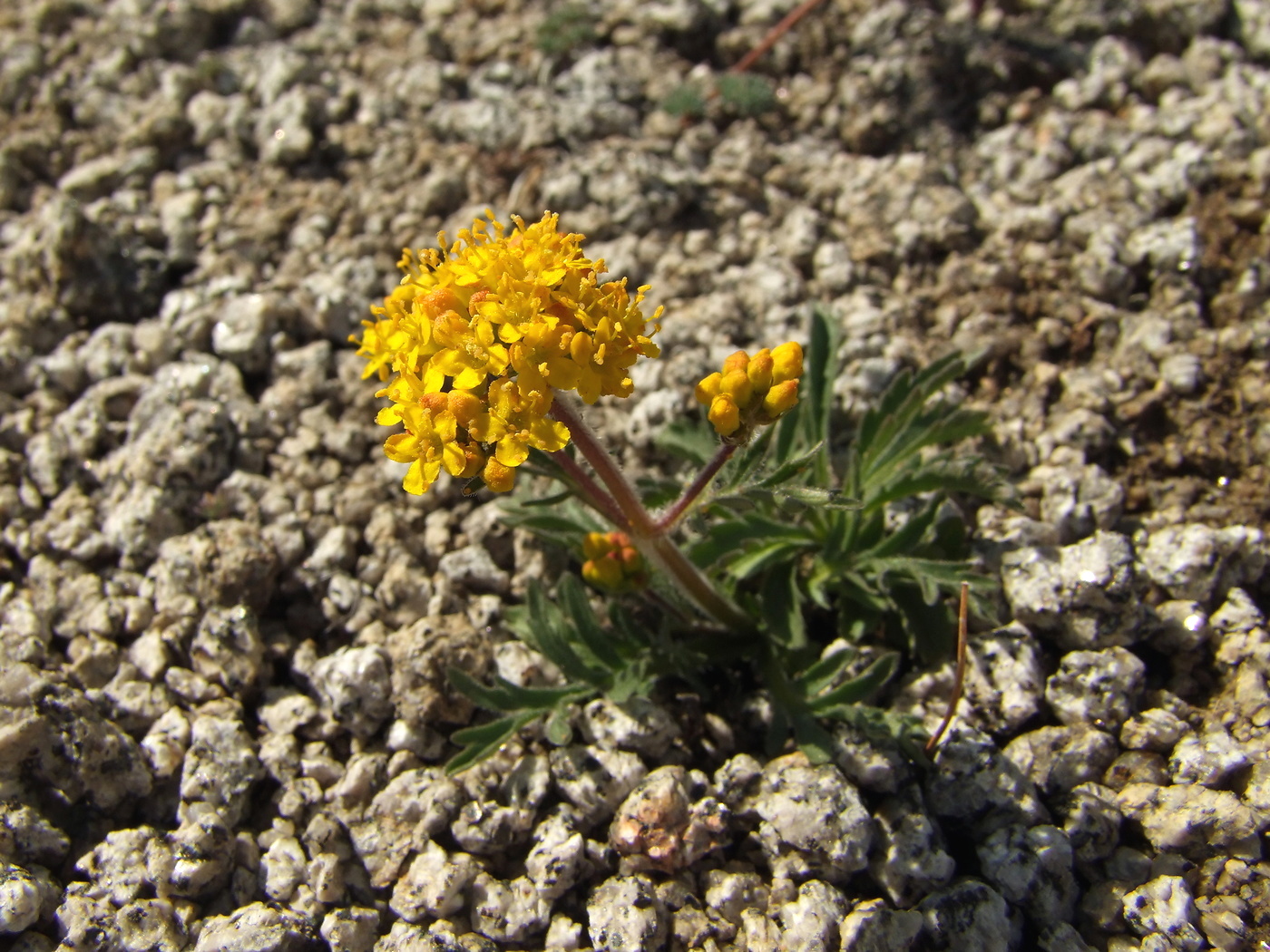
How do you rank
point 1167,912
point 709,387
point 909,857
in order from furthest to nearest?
1. point 909,857
2. point 709,387
3. point 1167,912

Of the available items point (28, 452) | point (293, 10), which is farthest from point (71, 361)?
point (293, 10)

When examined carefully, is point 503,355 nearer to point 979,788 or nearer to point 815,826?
point 815,826

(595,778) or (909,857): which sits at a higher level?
(595,778)

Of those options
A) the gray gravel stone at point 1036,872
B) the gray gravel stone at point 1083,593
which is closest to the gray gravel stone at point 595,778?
the gray gravel stone at point 1036,872

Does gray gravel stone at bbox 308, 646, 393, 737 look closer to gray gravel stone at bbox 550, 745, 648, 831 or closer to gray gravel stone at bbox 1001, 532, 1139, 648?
gray gravel stone at bbox 550, 745, 648, 831

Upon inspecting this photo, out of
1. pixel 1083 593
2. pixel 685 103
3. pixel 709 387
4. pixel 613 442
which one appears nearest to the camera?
pixel 709 387

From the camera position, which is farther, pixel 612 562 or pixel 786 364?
pixel 612 562

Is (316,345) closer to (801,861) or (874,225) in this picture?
(874,225)

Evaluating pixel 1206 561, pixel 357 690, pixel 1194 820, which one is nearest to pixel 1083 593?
pixel 1206 561

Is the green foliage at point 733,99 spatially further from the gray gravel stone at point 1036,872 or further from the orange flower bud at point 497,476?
the gray gravel stone at point 1036,872
